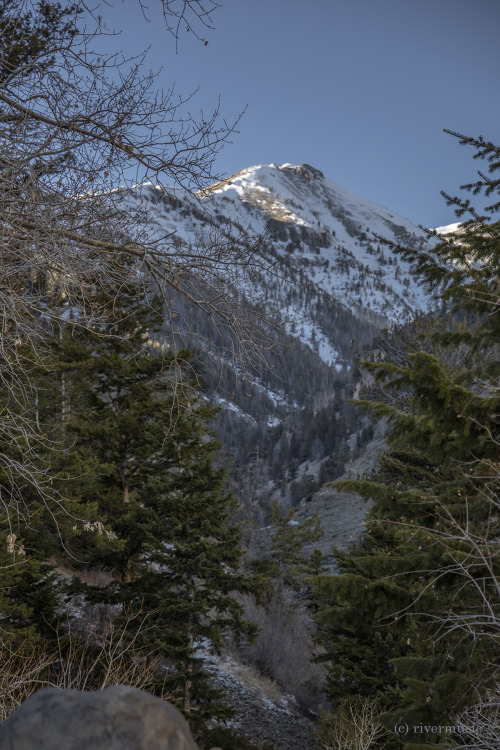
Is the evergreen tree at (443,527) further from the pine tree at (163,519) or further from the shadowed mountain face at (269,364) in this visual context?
the pine tree at (163,519)

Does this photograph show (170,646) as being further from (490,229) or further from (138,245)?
(490,229)

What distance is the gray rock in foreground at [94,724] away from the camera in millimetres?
1239

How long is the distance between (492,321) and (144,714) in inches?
205

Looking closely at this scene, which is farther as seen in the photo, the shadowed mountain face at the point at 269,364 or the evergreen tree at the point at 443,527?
the evergreen tree at the point at 443,527

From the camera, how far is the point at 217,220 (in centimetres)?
423

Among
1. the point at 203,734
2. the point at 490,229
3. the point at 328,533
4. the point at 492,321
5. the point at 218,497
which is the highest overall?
the point at 490,229

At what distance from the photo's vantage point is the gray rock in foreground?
124 cm

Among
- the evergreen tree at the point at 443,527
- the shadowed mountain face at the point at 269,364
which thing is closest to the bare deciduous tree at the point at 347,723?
the evergreen tree at the point at 443,527

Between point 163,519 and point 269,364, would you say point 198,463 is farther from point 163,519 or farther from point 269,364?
point 269,364

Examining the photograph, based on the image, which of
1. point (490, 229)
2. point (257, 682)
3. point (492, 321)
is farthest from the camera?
point (257, 682)

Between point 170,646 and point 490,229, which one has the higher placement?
point 490,229

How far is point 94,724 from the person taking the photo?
126 cm

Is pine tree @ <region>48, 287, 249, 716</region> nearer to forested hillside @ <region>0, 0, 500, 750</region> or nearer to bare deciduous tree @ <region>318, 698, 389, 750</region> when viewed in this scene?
forested hillside @ <region>0, 0, 500, 750</region>

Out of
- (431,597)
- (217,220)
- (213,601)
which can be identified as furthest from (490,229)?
(213,601)
